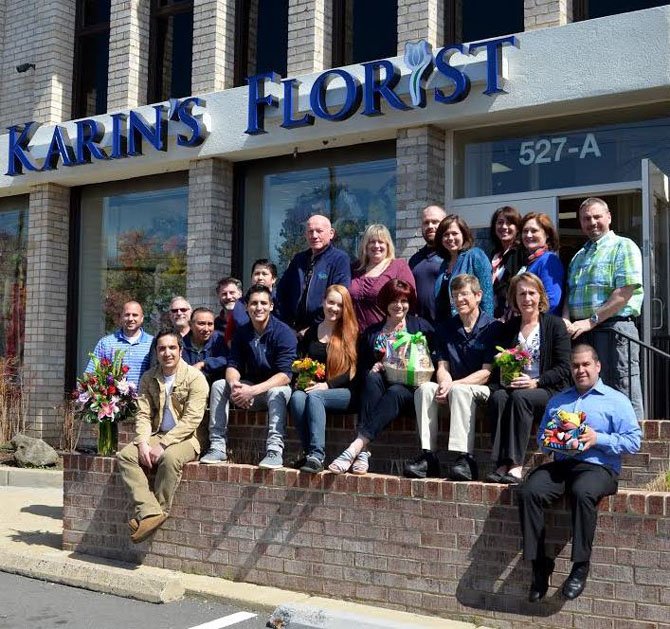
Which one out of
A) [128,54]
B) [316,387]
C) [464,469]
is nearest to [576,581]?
[464,469]

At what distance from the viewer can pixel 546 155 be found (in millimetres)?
10102

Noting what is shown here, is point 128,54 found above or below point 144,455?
above

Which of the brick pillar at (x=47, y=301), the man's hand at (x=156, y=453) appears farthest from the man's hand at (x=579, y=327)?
the brick pillar at (x=47, y=301)

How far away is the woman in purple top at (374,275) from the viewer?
731 cm

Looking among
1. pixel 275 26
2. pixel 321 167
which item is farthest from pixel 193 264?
pixel 275 26

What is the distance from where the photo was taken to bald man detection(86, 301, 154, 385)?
8828 mm

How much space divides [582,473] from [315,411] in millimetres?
2041

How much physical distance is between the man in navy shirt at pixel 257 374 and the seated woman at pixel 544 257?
191 cm

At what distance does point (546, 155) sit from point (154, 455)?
17.4 feet

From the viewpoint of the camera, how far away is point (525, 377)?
20.3ft

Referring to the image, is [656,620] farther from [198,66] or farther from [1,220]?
[1,220]

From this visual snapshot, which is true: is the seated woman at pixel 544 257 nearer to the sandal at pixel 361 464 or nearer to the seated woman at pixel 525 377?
the seated woman at pixel 525 377

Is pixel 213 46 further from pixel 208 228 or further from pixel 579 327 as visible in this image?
pixel 579 327

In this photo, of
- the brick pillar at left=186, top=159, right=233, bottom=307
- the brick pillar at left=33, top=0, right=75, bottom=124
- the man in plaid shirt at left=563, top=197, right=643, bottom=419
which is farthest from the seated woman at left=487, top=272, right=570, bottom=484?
the brick pillar at left=33, top=0, right=75, bottom=124
